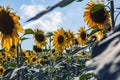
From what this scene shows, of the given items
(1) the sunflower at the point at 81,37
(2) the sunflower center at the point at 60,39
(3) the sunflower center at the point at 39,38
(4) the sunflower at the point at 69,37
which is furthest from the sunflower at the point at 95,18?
(3) the sunflower center at the point at 39,38

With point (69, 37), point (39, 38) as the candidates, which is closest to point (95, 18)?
point (69, 37)

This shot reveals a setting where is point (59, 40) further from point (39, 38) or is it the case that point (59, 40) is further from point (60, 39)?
point (39, 38)

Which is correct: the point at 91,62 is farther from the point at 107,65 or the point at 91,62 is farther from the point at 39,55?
the point at 39,55

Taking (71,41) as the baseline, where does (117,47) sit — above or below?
below

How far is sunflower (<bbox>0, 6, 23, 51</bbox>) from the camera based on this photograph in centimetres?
434

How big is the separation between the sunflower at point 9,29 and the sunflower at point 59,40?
13.5 feet

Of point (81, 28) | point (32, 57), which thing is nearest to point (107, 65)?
point (81, 28)

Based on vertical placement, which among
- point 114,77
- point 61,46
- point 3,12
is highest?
point 61,46

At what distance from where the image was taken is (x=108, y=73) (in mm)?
344

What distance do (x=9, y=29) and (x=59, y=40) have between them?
429cm

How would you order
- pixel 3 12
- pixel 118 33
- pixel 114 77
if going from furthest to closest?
pixel 3 12 → pixel 118 33 → pixel 114 77

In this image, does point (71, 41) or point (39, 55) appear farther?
point (39, 55)

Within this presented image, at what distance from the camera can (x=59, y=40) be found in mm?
8648

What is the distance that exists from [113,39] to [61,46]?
26.9 ft
